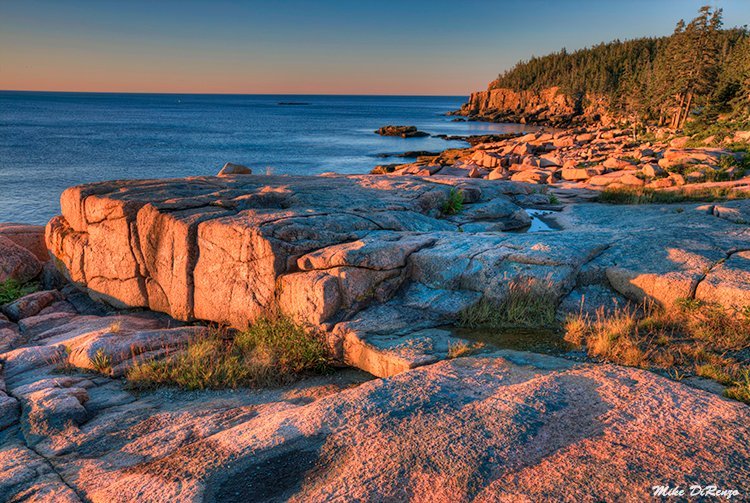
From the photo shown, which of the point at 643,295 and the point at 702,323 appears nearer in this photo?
the point at 702,323

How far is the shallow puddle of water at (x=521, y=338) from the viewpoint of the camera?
7.05 meters

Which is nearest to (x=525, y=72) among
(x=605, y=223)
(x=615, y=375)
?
(x=605, y=223)

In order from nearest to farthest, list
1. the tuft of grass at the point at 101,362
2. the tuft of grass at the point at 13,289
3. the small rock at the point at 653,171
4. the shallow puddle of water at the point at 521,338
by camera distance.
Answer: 1. the shallow puddle of water at the point at 521,338
2. the tuft of grass at the point at 101,362
3. the tuft of grass at the point at 13,289
4. the small rock at the point at 653,171

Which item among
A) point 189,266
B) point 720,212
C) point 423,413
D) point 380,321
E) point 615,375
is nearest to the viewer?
point 423,413

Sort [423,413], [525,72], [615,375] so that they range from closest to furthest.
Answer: [423,413], [615,375], [525,72]

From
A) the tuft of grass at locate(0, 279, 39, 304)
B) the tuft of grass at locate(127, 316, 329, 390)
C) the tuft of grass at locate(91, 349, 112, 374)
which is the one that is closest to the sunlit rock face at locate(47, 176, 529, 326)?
the tuft of grass at locate(127, 316, 329, 390)

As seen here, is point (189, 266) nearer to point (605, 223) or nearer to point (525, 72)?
point (605, 223)

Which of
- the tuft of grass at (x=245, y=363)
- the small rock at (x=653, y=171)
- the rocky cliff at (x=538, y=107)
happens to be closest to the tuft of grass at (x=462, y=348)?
the tuft of grass at (x=245, y=363)

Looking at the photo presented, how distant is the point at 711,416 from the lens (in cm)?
469

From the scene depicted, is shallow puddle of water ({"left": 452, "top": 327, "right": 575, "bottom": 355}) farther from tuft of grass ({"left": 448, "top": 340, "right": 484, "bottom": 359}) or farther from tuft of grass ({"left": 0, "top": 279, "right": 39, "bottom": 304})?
tuft of grass ({"left": 0, "top": 279, "right": 39, "bottom": 304})

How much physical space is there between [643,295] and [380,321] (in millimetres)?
4450

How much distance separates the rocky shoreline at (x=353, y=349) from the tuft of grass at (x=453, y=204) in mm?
82

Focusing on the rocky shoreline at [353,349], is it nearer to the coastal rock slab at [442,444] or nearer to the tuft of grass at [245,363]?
the coastal rock slab at [442,444]

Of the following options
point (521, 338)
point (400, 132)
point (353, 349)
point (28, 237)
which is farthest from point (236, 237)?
point (400, 132)
